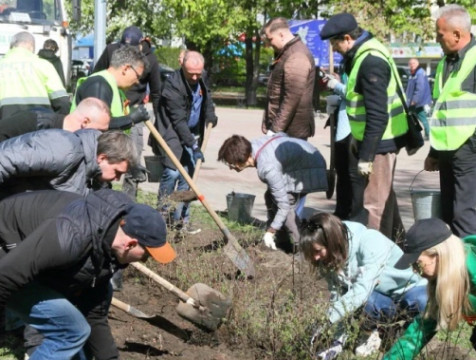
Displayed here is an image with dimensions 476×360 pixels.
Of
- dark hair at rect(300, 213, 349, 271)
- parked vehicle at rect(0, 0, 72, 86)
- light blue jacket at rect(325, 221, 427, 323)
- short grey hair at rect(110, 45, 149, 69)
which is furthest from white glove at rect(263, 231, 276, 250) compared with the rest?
parked vehicle at rect(0, 0, 72, 86)

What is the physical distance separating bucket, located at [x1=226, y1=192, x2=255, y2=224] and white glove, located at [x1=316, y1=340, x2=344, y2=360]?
14.0ft

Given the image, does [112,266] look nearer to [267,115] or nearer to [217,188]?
[267,115]

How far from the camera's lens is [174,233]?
7137 millimetres

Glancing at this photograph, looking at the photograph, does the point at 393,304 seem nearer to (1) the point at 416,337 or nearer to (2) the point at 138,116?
(1) the point at 416,337

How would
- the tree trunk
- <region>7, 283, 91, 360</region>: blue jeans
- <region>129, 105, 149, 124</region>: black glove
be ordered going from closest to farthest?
<region>7, 283, 91, 360</region>: blue jeans < <region>129, 105, 149, 124</region>: black glove < the tree trunk

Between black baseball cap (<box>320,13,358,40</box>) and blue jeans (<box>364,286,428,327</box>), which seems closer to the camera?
blue jeans (<box>364,286,428,327</box>)

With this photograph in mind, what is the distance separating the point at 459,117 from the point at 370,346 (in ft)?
6.81

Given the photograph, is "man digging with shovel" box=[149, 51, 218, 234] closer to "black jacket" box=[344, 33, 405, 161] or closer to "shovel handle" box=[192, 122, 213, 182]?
"shovel handle" box=[192, 122, 213, 182]

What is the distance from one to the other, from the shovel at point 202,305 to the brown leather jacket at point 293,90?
241cm

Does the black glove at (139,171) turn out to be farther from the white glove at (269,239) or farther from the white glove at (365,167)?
the white glove at (365,167)

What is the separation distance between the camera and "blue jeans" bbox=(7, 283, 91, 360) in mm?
3924

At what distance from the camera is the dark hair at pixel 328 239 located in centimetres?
452

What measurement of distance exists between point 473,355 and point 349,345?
33.7 inches

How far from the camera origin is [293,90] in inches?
300
